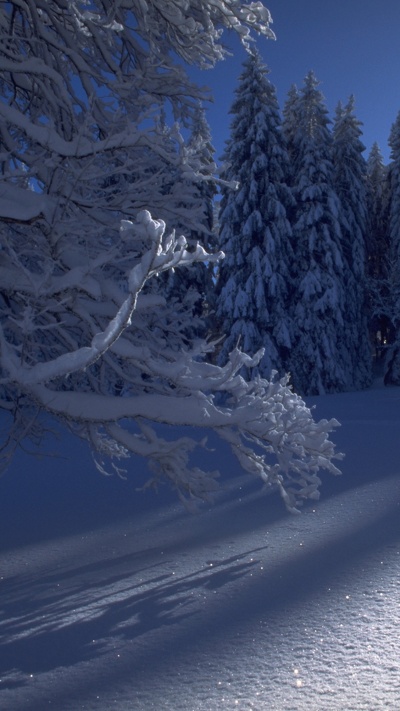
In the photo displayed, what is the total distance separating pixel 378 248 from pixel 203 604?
2869 centimetres

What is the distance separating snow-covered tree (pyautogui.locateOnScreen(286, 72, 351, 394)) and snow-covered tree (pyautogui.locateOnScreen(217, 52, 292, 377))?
94cm

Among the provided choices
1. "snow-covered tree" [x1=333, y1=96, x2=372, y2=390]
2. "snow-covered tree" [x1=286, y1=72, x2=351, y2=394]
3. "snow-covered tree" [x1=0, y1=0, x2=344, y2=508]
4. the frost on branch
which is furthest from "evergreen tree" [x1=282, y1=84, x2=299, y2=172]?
the frost on branch

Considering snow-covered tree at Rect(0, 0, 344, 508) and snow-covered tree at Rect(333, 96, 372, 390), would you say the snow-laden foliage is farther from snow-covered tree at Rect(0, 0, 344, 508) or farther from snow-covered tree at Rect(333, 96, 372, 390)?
snow-covered tree at Rect(0, 0, 344, 508)

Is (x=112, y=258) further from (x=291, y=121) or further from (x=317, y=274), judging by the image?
(x=291, y=121)

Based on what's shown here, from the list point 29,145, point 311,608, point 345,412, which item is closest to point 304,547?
point 311,608

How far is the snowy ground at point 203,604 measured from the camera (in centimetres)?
250

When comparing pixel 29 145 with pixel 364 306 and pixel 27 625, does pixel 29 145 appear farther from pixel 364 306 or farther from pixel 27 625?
pixel 364 306

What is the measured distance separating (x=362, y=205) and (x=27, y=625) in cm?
2565

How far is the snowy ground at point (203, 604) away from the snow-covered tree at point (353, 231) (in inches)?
780

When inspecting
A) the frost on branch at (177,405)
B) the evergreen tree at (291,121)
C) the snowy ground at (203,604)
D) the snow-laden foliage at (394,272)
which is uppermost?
the evergreen tree at (291,121)

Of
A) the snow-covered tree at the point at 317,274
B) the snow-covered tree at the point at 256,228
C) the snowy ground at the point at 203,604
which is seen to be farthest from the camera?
the snow-covered tree at the point at 317,274

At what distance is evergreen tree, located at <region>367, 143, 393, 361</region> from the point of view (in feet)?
88.3

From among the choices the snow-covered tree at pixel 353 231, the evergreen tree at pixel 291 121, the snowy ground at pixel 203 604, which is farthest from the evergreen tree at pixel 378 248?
the snowy ground at pixel 203 604

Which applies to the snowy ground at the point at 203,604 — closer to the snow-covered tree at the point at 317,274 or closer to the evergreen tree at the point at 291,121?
the snow-covered tree at the point at 317,274
